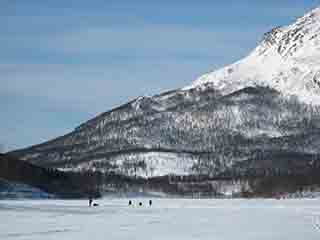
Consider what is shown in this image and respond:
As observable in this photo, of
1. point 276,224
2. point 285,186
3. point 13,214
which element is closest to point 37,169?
point 285,186

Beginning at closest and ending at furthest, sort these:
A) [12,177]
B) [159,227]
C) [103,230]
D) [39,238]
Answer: [39,238], [103,230], [159,227], [12,177]

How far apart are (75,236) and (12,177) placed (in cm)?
10609

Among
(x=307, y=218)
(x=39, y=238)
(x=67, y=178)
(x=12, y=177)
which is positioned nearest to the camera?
(x=39, y=238)

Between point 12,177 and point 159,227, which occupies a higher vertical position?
point 12,177

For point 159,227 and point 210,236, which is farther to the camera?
point 159,227

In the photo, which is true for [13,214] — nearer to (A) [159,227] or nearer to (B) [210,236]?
(A) [159,227]

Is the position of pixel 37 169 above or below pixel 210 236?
above

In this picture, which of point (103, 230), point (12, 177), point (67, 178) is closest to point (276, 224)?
point (103, 230)

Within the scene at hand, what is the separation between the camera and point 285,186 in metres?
161

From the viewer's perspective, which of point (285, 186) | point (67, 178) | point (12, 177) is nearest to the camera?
point (12, 177)

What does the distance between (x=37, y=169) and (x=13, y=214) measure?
345 feet

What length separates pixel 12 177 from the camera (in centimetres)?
14812

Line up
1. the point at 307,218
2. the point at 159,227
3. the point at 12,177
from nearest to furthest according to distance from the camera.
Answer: the point at 159,227 < the point at 307,218 < the point at 12,177

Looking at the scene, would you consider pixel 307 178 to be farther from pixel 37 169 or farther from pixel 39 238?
pixel 39 238
